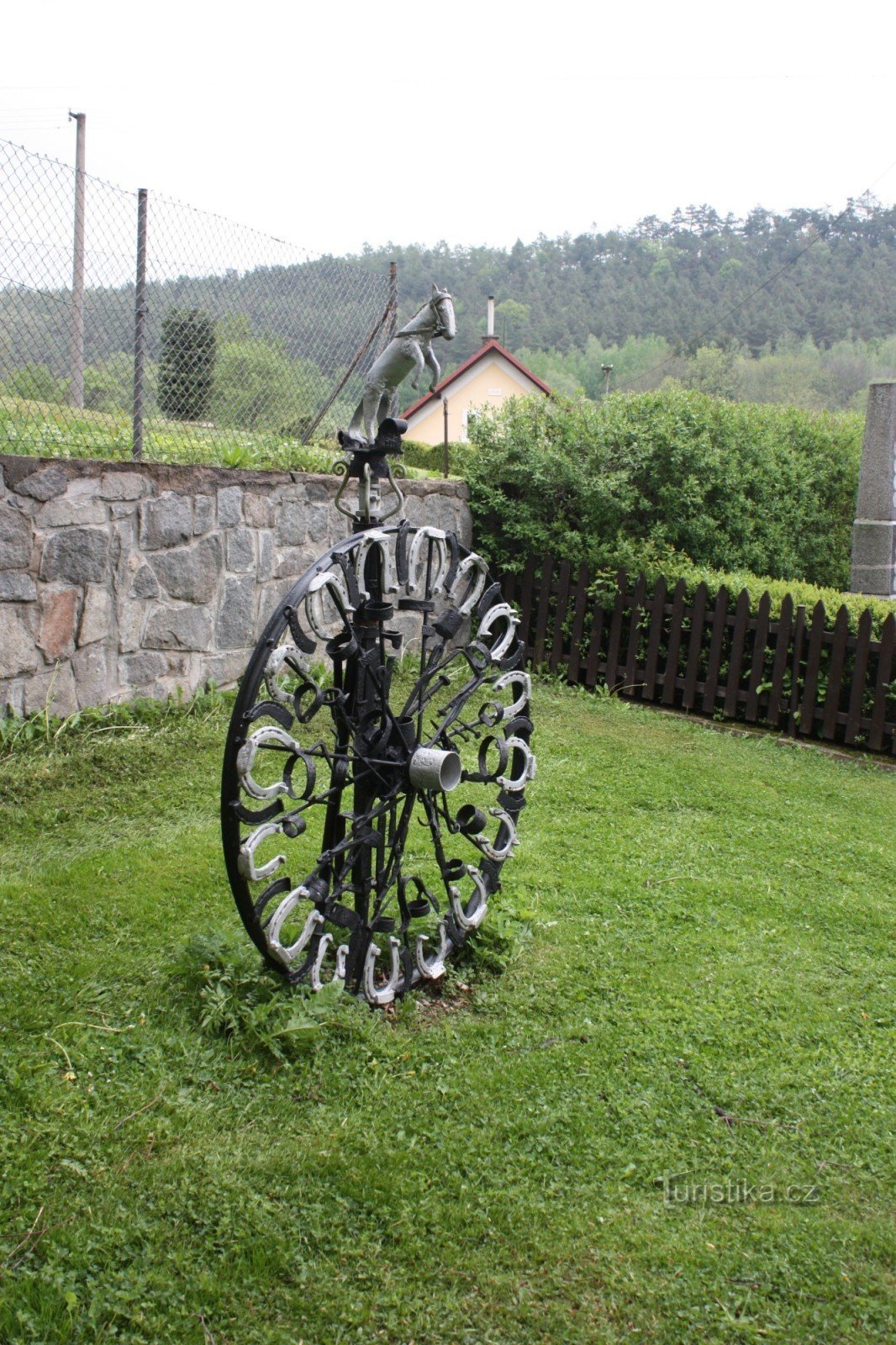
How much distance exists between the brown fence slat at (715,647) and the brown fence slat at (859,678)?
0.92 metres

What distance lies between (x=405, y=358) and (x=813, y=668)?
4628 millimetres

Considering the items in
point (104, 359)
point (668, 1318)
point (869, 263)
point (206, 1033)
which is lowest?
point (668, 1318)

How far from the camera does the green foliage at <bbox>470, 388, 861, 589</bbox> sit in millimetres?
8469

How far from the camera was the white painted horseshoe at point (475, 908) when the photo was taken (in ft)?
11.3

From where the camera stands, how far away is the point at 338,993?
3039 mm

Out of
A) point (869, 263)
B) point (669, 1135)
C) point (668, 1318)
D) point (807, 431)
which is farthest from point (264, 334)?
point (869, 263)

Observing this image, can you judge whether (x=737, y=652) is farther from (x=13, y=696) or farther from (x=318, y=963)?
(x=318, y=963)

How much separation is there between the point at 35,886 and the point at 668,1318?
268cm

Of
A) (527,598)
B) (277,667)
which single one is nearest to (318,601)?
(277,667)

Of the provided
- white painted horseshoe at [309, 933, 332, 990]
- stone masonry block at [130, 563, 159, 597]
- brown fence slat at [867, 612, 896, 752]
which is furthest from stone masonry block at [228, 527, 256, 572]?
brown fence slat at [867, 612, 896, 752]

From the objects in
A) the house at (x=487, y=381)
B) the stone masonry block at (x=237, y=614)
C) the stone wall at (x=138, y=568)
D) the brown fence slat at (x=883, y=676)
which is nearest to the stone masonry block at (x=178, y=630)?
the stone wall at (x=138, y=568)

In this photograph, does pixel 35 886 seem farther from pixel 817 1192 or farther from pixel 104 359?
pixel 104 359

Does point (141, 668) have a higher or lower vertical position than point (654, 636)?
lower

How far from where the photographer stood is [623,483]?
336 inches
